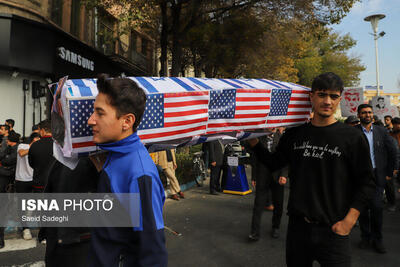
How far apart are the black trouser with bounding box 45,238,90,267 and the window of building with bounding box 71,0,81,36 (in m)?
13.6

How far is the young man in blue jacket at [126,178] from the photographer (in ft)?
5.10

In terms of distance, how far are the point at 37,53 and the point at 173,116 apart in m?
10.6

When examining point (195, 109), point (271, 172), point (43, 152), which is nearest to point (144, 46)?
point (43, 152)

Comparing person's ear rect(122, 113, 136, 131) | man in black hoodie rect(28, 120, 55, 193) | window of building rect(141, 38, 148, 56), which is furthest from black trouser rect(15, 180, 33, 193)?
window of building rect(141, 38, 148, 56)

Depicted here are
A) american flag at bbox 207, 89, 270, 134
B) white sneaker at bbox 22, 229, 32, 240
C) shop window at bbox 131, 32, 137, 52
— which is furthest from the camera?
shop window at bbox 131, 32, 137, 52

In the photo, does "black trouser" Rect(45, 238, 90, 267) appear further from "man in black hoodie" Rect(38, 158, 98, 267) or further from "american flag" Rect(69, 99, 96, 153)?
"american flag" Rect(69, 99, 96, 153)

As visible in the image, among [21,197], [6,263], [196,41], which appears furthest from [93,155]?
[196,41]

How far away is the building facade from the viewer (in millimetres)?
10305

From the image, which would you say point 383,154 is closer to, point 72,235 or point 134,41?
point 72,235

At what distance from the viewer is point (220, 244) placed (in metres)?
4.94

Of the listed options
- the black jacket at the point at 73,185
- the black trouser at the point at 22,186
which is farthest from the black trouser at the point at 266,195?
the black trouser at the point at 22,186

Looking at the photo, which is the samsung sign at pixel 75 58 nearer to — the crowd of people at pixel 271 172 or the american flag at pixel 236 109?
the crowd of people at pixel 271 172

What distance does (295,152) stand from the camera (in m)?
2.52

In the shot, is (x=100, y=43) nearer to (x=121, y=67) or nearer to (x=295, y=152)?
(x=121, y=67)
